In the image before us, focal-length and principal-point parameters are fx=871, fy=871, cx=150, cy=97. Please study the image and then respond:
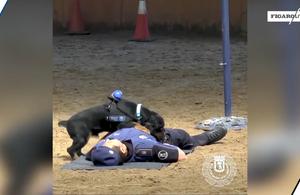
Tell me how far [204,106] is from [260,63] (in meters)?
0.34

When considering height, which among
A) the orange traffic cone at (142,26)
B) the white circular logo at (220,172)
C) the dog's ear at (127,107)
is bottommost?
the white circular logo at (220,172)

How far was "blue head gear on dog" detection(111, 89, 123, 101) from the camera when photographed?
11.7ft

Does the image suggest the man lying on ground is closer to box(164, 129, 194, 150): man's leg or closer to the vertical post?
box(164, 129, 194, 150): man's leg

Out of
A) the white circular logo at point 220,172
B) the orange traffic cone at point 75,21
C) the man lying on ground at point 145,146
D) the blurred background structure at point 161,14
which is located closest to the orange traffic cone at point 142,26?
the blurred background structure at point 161,14

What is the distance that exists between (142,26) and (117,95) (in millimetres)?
301

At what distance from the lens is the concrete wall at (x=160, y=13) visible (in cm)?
350

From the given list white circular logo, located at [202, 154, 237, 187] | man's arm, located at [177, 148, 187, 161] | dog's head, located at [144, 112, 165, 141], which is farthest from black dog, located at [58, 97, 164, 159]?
white circular logo, located at [202, 154, 237, 187]

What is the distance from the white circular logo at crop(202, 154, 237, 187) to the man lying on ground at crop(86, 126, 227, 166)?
93mm

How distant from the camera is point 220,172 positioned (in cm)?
358

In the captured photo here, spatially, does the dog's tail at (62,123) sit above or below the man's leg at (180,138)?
above

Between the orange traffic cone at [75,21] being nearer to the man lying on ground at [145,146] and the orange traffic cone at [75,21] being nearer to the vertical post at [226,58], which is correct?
the man lying on ground at [145,146]

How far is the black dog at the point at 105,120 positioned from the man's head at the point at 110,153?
6 cm

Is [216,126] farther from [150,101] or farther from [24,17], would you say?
[24,17]

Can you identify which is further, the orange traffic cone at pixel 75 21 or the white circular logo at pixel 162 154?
the white circular logo at pixel 162 154
